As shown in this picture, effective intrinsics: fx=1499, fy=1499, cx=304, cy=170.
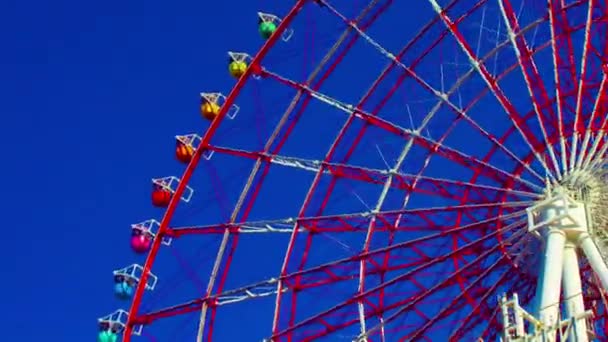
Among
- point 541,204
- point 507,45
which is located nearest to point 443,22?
point 507,45

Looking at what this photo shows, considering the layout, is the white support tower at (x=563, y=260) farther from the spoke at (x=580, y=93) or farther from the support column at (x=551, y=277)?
the spoke at (x=580, y=93)

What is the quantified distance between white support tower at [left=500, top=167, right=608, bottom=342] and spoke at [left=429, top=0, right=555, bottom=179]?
169 centimetres

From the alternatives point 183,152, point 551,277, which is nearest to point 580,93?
point 551,277

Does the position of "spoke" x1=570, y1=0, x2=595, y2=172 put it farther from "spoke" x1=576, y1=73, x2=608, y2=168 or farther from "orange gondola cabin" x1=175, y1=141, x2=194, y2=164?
"orange gondola cabin" x1=175, y1=141, x2=194, y2=164

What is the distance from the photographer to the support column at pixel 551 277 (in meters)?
25.7

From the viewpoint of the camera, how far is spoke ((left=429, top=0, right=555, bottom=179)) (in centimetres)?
3041

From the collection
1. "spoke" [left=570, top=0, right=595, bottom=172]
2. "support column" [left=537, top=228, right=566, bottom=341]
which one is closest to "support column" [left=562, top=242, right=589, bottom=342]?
"support column" [left=537, top=228, right=566, bottom=341]

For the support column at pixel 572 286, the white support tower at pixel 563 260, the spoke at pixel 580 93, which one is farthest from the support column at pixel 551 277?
the spoke at pixel 580 93

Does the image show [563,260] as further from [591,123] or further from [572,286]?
[591,123]

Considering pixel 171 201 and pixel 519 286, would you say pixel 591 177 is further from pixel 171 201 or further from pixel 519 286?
pixel 171 201

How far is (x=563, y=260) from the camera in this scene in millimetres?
27250

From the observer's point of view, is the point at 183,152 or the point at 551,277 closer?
the point at 551,277

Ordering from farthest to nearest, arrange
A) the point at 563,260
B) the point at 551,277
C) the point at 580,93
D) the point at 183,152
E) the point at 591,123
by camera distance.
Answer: the point at 183,152
the point at 580,93
the point at 591,123
the point at 563,260
the point at 551,277

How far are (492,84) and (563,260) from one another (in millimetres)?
5138
